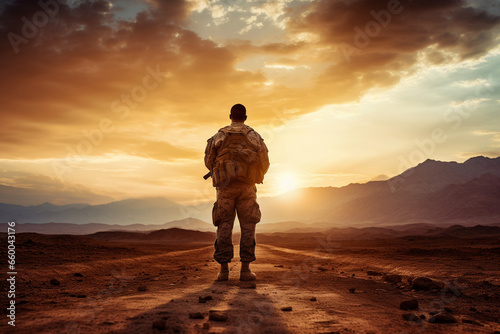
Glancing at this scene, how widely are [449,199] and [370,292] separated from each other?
541ft

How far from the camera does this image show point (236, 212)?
23.9 feet

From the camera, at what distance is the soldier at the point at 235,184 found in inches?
273

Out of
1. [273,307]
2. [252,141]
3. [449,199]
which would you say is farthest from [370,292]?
[449,199]

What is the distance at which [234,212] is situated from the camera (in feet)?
23.5

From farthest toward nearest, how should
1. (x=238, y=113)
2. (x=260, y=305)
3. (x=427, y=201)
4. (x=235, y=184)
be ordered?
1. (x=427, y=201)
2. (x=238, y=113)
3. (x=235, y=184)
4. (x=260, y=305)

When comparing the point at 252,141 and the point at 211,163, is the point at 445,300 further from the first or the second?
the point at 211,163

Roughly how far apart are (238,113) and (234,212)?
2072 millimetres

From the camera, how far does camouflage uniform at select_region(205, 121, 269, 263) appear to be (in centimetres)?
689

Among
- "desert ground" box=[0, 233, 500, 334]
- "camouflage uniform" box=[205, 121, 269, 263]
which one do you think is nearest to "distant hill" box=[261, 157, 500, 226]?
"desert ground" box=[0, 233, 500, 334]

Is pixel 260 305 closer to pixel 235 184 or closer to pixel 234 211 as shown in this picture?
pixel 234 211

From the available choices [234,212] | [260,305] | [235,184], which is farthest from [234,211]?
[260,305]

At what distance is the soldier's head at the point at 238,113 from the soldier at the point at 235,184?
17 centimetres

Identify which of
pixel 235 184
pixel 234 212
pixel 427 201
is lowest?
pixel 234 212

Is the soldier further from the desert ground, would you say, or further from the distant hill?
the distant hill
